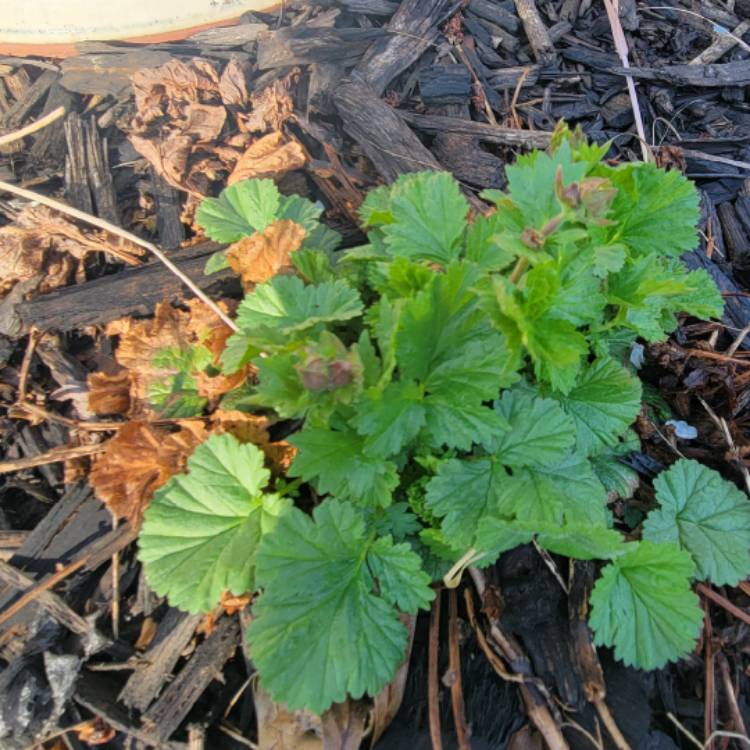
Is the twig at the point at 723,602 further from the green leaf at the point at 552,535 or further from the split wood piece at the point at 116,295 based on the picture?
the split wood piece at the point at 116,295

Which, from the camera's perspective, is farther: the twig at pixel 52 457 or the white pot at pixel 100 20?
the white pot at pixel 100 20

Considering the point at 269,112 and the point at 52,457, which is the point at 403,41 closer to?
the point at 269,112

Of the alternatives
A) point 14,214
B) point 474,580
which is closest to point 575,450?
point 474,580

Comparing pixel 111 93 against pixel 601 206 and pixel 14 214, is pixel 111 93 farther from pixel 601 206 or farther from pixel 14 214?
pixel 601 206

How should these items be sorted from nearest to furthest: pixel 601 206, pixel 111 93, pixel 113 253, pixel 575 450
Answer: pixel 601 206 → pixel 575 450 → pixel 113 253 → pixel 111 93

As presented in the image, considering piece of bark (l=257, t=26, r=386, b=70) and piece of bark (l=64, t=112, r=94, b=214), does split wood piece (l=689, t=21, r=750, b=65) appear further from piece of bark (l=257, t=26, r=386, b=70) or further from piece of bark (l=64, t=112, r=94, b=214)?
piece of bark (l=64, t=112, r=94, b=214)

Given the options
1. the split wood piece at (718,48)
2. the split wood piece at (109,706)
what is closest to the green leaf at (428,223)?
the split wood piece at (109,706)
